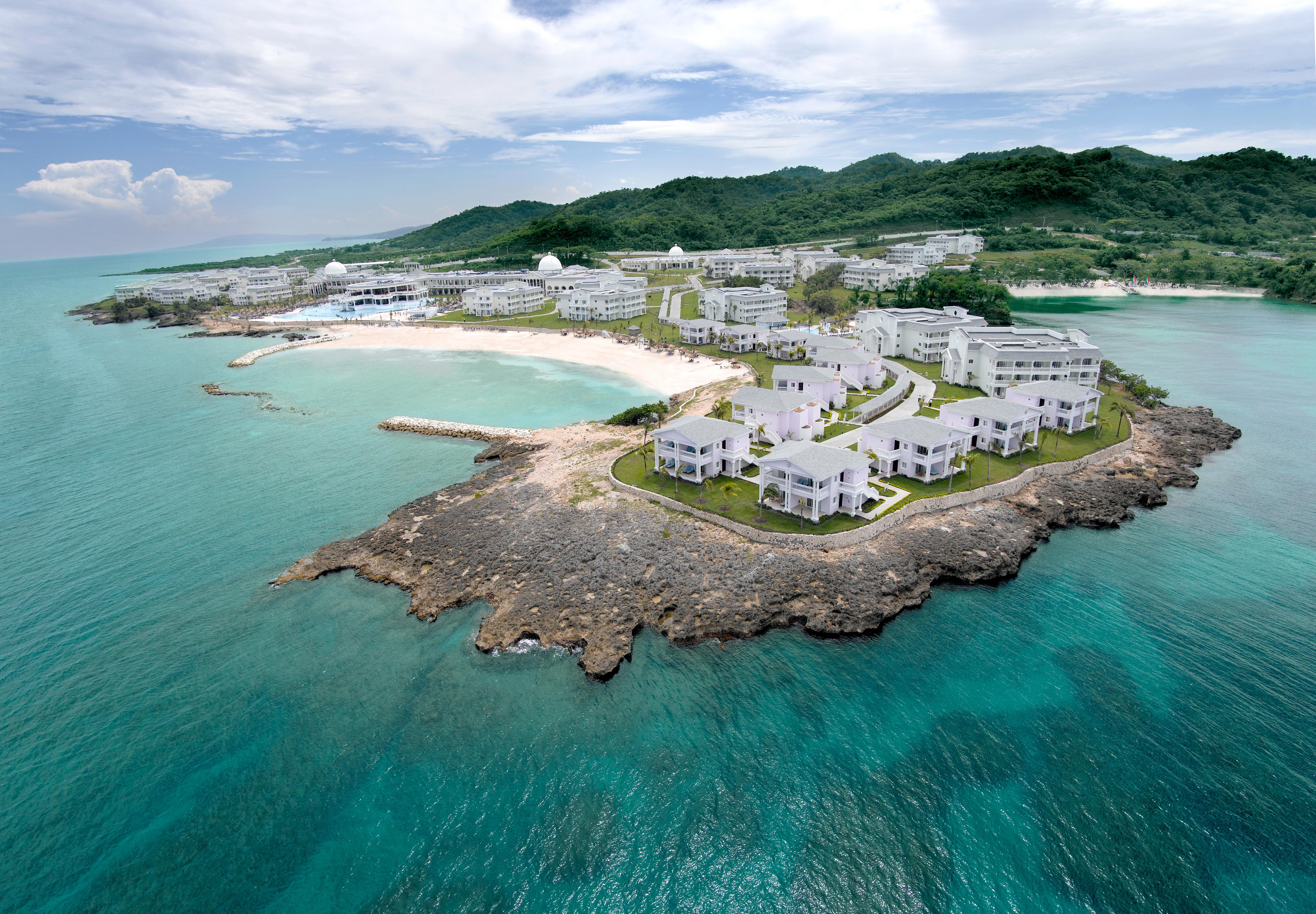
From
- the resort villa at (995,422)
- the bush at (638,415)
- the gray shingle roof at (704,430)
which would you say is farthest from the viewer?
the bush at (638,415)

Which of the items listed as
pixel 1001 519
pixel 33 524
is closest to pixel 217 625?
pixel 33 524

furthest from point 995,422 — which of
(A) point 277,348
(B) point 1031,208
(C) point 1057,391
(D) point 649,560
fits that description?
(B) point 1031,208

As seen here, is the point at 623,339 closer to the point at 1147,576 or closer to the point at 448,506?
the point at 448,506

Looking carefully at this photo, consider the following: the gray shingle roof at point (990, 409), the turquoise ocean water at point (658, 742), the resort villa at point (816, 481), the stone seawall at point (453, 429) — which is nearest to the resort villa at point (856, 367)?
the gray shingle roof at point (990, 409)

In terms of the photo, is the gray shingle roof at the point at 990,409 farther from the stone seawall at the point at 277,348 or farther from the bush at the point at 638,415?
the stone seawall at the point at 277,348

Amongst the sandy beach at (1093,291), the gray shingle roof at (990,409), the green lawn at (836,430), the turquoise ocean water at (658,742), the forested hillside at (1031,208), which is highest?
the forested hillside at (1031,208)

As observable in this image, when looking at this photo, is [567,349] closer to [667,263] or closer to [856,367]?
[856,367]
